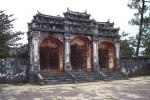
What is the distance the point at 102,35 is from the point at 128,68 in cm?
431

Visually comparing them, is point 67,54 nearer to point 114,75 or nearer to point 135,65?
point 114,75

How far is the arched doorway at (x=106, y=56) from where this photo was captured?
25.0 metres

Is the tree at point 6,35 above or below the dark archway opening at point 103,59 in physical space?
above

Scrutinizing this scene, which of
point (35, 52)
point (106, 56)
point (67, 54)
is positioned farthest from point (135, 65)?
point (35, 52)

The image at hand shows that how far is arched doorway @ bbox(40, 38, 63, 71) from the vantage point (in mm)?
21828

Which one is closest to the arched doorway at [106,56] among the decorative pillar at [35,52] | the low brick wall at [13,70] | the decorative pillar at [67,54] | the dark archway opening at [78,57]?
the dark archway opening at [78,57]

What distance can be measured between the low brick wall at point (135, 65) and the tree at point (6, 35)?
34.8ft

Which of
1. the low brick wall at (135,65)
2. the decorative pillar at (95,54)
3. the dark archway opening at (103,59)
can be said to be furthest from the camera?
the low brick wall at (135,65)

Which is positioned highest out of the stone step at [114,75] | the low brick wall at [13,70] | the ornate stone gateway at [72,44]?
the ornate stone gateway at [72,44]

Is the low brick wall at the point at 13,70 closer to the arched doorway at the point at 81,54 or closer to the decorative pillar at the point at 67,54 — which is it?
the decorative pillar at the point at 67,54

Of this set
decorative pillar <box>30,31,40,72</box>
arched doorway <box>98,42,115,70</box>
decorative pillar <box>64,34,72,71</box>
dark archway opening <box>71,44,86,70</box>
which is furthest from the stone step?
decorative pillar <box>30,31,40,72</box>

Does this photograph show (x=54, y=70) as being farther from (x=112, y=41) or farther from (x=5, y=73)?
(x=112, y=41)

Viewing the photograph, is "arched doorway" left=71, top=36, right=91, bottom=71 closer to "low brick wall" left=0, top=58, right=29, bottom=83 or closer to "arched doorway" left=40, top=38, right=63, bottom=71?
"arched doorway" left=40, top=38, right=63, bottom=71

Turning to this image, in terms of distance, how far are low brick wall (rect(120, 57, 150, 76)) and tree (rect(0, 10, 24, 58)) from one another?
10.6 m
